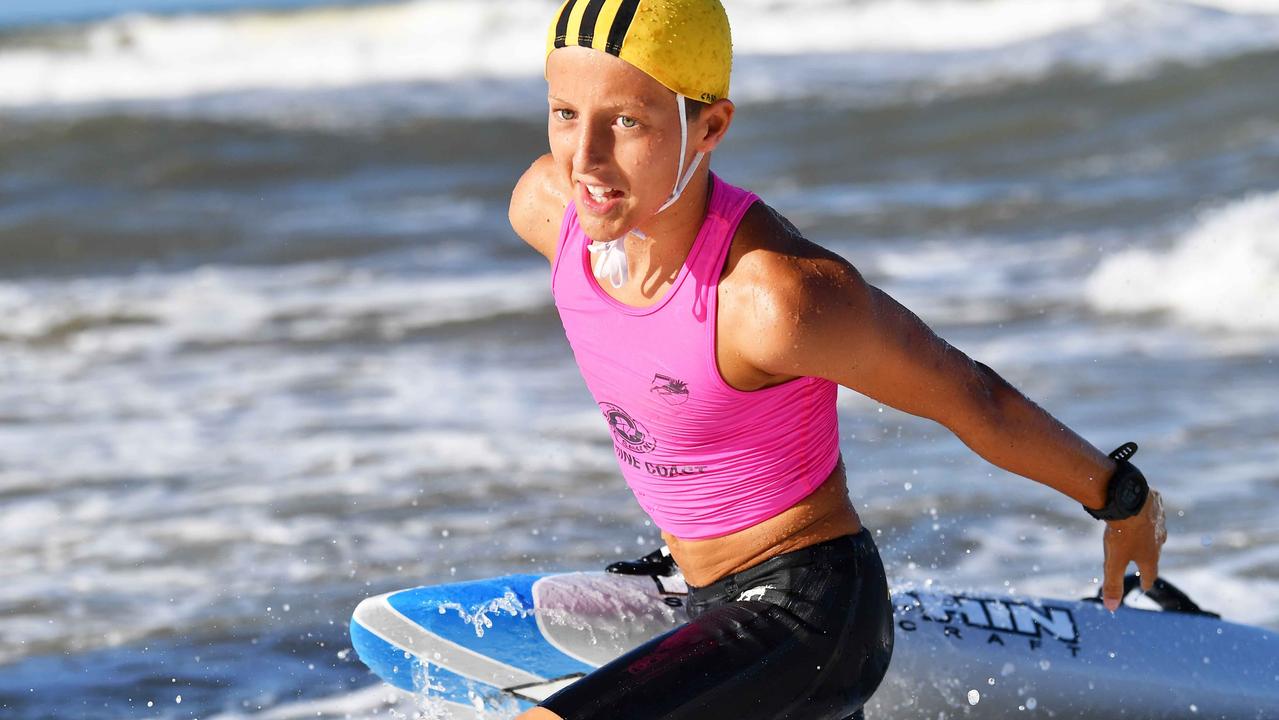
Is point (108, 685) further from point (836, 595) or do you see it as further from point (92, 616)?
point (836, 595)

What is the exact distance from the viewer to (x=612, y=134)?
97.9 inches

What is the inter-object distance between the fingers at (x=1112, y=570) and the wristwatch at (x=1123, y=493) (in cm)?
8

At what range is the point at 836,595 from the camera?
2740mm

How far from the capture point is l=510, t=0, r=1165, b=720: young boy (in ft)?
8.10

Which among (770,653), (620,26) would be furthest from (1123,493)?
(620,26)

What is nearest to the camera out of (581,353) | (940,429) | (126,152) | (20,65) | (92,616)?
(581,353)

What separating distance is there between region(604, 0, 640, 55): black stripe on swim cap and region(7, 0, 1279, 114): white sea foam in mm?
17251

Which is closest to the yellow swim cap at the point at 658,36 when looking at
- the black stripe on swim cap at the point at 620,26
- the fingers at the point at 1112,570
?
the black stripe on swim cap at the point at 620,26

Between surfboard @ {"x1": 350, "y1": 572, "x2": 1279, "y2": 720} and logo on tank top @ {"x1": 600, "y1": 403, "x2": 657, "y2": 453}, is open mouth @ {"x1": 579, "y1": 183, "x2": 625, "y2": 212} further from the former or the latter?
surfboard @ {"x1": 350, "y1": 572, "x2": 1279, "y2": 720}

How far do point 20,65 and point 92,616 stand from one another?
24190 millimetres

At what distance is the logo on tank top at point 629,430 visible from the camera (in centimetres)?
281

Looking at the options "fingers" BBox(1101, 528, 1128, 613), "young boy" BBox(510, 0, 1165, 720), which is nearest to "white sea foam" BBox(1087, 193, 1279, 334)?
"fingers" BBox(1101, 528, 1128, 613)

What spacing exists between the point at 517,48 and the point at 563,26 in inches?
1005

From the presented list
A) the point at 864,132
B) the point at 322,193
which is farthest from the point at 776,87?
the point at 322,193
